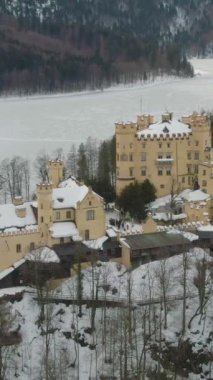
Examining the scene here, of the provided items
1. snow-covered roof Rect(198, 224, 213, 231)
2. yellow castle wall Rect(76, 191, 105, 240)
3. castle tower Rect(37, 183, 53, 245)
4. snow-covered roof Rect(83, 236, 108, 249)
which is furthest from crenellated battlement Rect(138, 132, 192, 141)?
castle tower Rect(37, 183, 53, 245)

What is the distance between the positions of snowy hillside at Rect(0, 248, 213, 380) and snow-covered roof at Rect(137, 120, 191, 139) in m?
10.8

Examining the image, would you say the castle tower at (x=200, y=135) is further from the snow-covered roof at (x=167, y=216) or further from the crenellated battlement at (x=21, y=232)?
the crenellated battlement at (x=21, y=232)

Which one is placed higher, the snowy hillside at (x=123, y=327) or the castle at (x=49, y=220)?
the castle at (x=49, y=220)

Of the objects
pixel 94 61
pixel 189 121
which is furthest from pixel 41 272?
pixel 94 61

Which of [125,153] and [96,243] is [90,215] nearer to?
[96,243]

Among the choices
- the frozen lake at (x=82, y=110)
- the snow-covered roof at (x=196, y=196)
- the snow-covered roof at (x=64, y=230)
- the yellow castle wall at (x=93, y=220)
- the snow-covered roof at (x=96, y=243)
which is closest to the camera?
the snow-covered roof at (x=96, y=243)

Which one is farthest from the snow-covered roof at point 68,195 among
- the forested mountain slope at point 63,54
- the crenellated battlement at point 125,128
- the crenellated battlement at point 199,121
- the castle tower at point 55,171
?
the forested mountain slope at point 63,54

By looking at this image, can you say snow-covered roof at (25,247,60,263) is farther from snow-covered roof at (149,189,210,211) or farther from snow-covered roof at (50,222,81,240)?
snow-covered roof at (149,189,210,211)

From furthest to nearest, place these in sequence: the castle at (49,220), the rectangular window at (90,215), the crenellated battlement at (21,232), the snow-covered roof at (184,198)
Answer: the snow-covered roof at (184,198), the rectangular window at (90,215), the castle at (49,220), the crenellated battlement at (21,232)

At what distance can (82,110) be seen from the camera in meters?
87.9

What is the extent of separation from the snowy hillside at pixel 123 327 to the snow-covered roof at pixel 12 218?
370cm

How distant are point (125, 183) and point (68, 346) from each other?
1484cm

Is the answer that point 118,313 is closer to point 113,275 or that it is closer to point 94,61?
point 113,275

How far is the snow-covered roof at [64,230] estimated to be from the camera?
109 ft
